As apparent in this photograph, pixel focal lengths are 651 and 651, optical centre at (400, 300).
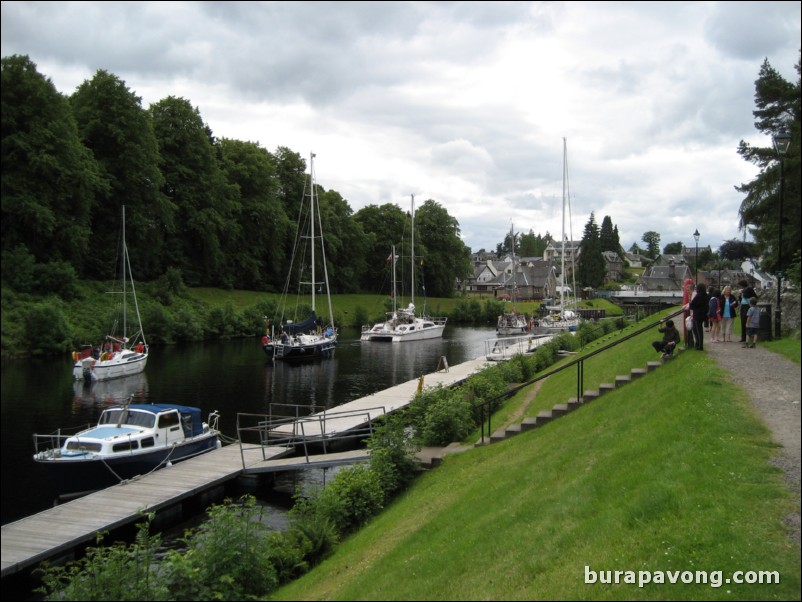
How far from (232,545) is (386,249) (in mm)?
99841

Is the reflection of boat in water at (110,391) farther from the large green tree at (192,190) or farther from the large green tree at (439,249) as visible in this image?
the large green tree at (439,249)

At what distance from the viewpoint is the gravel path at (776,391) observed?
8.83 meters

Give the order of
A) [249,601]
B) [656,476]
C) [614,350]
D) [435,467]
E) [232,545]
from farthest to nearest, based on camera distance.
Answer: [614,350] → [435,467] → [232,545] → [249,601] → [656,476]

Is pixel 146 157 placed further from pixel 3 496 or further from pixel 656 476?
pixel 656 476

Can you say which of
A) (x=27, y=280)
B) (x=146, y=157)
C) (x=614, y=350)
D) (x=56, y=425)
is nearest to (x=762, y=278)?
(x=614, y=350)

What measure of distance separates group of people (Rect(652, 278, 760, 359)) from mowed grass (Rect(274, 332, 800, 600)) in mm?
2001

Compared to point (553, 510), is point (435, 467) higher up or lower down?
lower down

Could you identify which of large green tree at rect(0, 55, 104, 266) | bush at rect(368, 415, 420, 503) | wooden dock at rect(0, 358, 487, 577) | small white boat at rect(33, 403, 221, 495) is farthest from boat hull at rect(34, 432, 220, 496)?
large green tree at rect(0, 55, 104, 266)

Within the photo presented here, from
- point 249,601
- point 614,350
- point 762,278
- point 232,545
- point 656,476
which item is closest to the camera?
point 656,476

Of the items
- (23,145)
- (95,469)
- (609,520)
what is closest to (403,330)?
(95,469)

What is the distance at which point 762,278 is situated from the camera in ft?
247

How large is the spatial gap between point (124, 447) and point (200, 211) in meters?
63.2

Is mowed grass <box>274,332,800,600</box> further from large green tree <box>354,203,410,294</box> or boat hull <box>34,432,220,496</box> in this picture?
large green tree <box>354,203,410,294</box>

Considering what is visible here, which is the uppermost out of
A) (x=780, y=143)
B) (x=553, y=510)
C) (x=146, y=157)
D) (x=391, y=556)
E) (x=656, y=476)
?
(x=146, y=157)
